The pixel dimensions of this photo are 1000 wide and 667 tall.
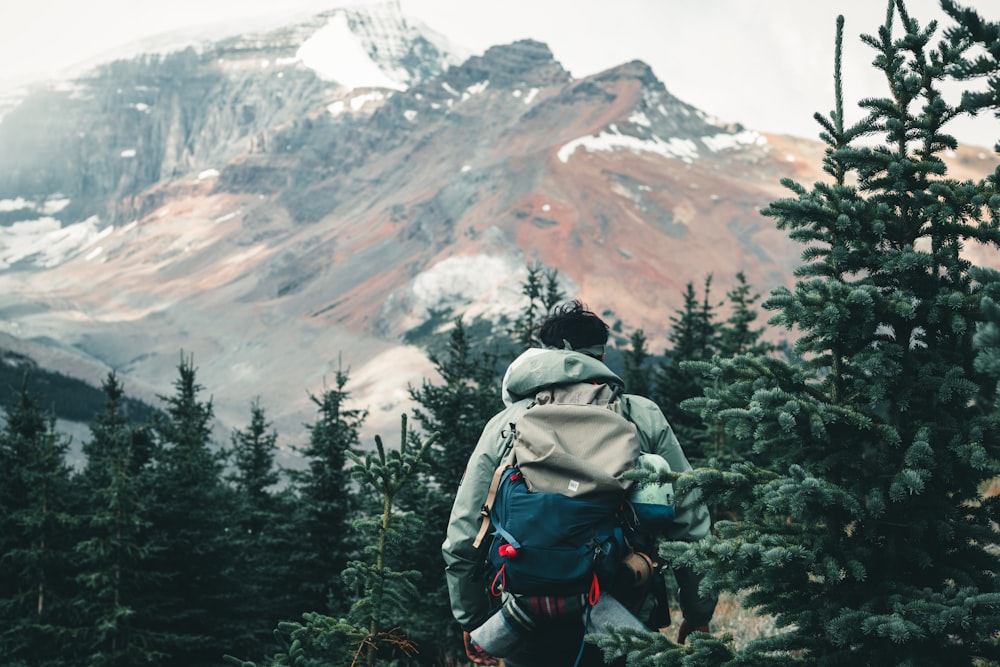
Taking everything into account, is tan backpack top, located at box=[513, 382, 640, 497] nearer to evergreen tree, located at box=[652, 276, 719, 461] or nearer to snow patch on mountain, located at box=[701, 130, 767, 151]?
evergreen tree, located at box=[652, 276, 719, 461]

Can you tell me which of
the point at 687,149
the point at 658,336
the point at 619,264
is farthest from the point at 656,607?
the point at 687,149

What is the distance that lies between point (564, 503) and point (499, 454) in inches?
21.2

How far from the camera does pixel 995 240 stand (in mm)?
3547

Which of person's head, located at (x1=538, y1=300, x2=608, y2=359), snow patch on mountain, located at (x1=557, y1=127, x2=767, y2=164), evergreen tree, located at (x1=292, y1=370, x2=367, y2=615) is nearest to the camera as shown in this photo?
person's head, located at (x1=538, y1=300, x2=608, y2=359)

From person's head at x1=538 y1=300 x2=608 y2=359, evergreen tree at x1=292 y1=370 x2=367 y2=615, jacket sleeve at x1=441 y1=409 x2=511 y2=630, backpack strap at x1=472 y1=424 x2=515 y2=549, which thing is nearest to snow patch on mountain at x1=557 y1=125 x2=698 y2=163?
evergreen tree at x1=292 y1=370 x2=367 y2=615

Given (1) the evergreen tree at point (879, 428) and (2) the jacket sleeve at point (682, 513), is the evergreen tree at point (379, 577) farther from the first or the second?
(1) the evergreen tree at point (879, 428)

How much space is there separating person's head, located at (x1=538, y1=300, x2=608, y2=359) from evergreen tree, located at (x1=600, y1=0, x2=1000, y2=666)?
0.69 metres

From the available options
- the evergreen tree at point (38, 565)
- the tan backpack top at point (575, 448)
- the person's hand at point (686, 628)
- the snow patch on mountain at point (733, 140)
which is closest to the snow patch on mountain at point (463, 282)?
the snow patch on mountain at point (733, 140)

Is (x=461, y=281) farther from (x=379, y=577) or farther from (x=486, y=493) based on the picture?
(x=486, y=493)

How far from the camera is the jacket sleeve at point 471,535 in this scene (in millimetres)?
3863

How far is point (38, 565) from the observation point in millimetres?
14359

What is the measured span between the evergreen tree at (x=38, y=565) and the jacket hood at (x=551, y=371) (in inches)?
495

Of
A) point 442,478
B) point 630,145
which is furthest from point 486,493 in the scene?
point 630,145

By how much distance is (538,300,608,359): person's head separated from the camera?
4.10m
